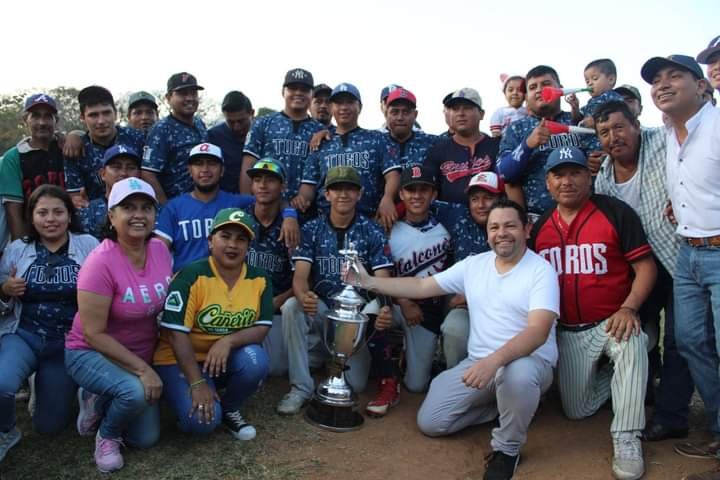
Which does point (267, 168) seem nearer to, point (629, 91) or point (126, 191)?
point (126, 191)

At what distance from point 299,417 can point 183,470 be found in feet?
3.61

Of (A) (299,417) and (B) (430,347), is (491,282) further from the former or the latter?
(A) (299,417)

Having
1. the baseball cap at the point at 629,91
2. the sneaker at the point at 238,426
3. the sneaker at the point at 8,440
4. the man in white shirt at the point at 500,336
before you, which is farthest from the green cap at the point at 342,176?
the baseball cap at the point at 629,91

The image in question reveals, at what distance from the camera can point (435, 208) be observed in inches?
221

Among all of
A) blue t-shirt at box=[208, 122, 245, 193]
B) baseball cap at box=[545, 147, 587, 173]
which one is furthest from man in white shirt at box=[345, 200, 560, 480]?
blue t-shirt at box=[208, 122, 245, 193]

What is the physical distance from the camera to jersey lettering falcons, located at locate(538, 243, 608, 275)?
4320 millimetres

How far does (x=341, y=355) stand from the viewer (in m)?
4.57

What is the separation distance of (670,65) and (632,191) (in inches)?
37.8

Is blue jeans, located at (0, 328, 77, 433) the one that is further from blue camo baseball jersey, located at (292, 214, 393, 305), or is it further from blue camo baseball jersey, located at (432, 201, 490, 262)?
blue camo baseball jersey, located at (432, 201, 490, 262)

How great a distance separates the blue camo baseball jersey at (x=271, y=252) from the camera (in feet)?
17.4

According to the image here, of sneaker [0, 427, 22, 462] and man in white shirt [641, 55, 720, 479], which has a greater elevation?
man in white shirt [641, 55, 720, 479]

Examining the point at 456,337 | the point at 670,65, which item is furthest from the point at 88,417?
the point at 670,65

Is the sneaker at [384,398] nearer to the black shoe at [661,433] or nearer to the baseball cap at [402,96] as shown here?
the black shoe at [661,433]

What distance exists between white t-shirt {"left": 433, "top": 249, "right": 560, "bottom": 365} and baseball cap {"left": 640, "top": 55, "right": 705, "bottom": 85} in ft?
4.75
